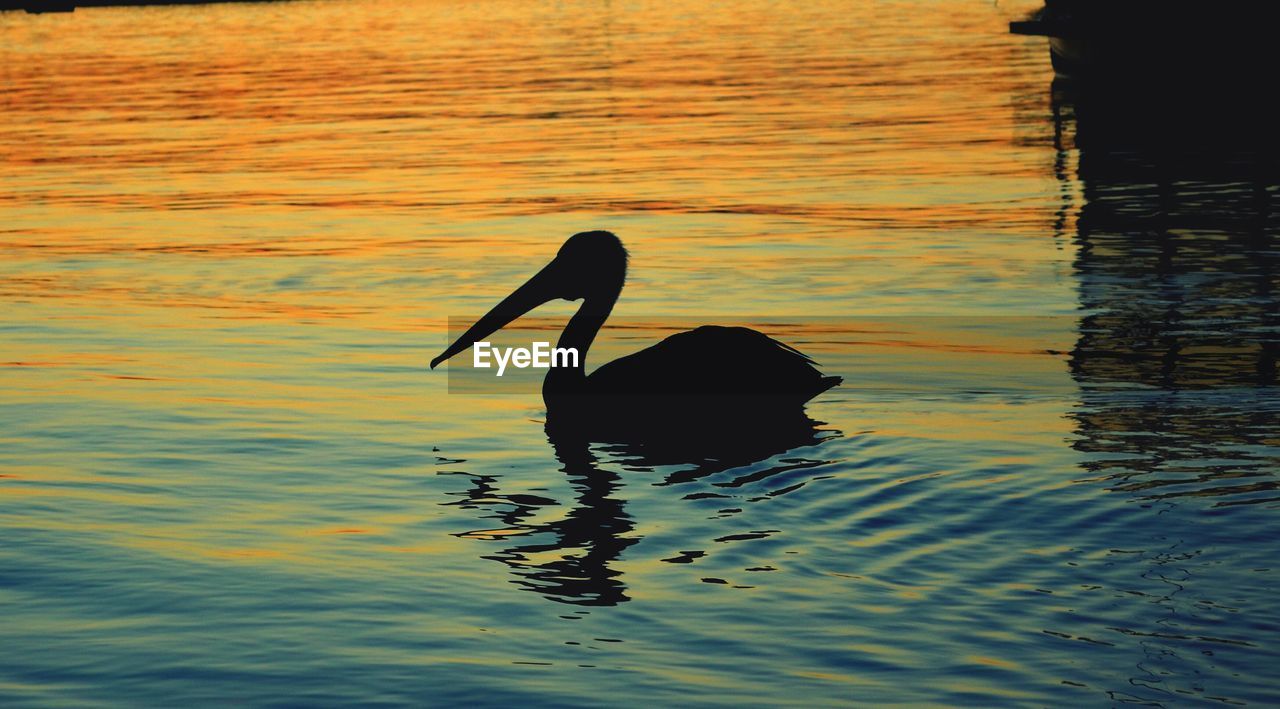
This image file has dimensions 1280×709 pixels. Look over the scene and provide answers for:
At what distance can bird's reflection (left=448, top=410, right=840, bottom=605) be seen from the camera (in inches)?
314

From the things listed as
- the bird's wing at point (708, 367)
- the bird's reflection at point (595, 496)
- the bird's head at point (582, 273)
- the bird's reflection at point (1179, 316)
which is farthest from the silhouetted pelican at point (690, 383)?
the bird's reflection at point (1179, 316)

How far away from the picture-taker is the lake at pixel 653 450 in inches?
268

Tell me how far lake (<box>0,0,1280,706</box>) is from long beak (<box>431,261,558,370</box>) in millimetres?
460

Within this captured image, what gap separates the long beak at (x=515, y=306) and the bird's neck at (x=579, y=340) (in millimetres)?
232

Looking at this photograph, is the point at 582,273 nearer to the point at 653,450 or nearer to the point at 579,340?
the point at 579,340

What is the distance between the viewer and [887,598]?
23.9 feet

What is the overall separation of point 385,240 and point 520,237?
136 cm

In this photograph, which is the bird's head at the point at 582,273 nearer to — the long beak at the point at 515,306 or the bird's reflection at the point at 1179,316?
the long beak at the point at 515,306

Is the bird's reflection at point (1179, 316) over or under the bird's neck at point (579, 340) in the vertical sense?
under

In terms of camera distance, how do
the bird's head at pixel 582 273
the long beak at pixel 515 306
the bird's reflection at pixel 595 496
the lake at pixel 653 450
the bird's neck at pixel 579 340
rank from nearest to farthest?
the lake at pixel 653 450 → the bird's reflection at pixel 595 496 → the bird's neck at pixel 579 340 → the long beak at pixel 515 306 → the bird's head at pixel 582 273

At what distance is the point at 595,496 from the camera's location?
31.0 ft

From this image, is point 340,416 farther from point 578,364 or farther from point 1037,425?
point 1037,425

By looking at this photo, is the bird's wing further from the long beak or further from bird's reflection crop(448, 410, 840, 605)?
the long beak

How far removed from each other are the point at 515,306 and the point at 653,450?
5.61 ft
